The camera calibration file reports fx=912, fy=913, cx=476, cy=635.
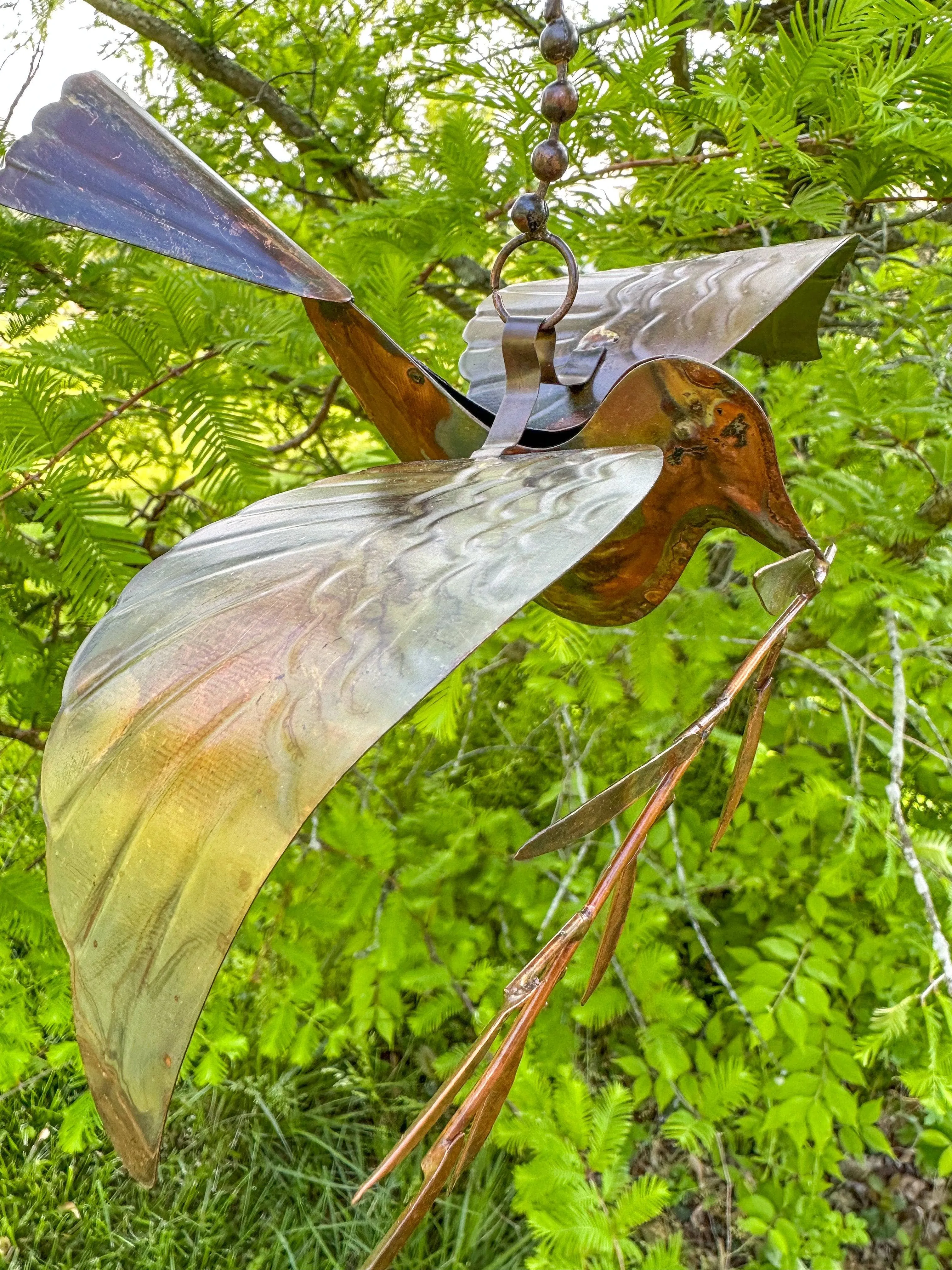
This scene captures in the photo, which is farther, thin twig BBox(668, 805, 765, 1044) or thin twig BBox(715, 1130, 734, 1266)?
thin twig BBox(715, 1130, 734, 1266)

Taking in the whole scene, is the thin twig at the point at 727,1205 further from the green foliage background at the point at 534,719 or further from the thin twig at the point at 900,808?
the thin twig at the point at 900,808

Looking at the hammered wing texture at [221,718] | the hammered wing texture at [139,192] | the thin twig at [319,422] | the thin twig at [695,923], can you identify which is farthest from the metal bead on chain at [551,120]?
the thin twig at [695,923]

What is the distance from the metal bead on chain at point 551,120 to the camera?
16.0 inches

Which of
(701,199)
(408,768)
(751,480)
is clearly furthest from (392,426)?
(408,768)

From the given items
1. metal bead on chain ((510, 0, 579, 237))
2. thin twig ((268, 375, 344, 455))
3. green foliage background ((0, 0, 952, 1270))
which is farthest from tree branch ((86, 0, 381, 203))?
metal bead on chain ((510, 0, 579, 237))

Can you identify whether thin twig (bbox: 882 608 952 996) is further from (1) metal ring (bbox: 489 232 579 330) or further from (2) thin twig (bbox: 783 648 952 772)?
(1) metal ring (bbox: 489 232 579 330)

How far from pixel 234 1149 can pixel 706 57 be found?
5.16 ft

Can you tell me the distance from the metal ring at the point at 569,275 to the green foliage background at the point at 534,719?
26cm

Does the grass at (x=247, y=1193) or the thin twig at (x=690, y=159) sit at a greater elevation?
the thin twig at (x=690, y=159)

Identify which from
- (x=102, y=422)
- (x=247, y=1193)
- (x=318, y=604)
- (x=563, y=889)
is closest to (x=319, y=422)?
(x=102, y=422)

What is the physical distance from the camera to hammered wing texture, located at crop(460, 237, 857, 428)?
38 cm

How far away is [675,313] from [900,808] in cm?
60

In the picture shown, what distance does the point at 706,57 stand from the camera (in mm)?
915

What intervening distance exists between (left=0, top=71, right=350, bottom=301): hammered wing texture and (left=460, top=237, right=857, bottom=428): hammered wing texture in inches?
4.4
